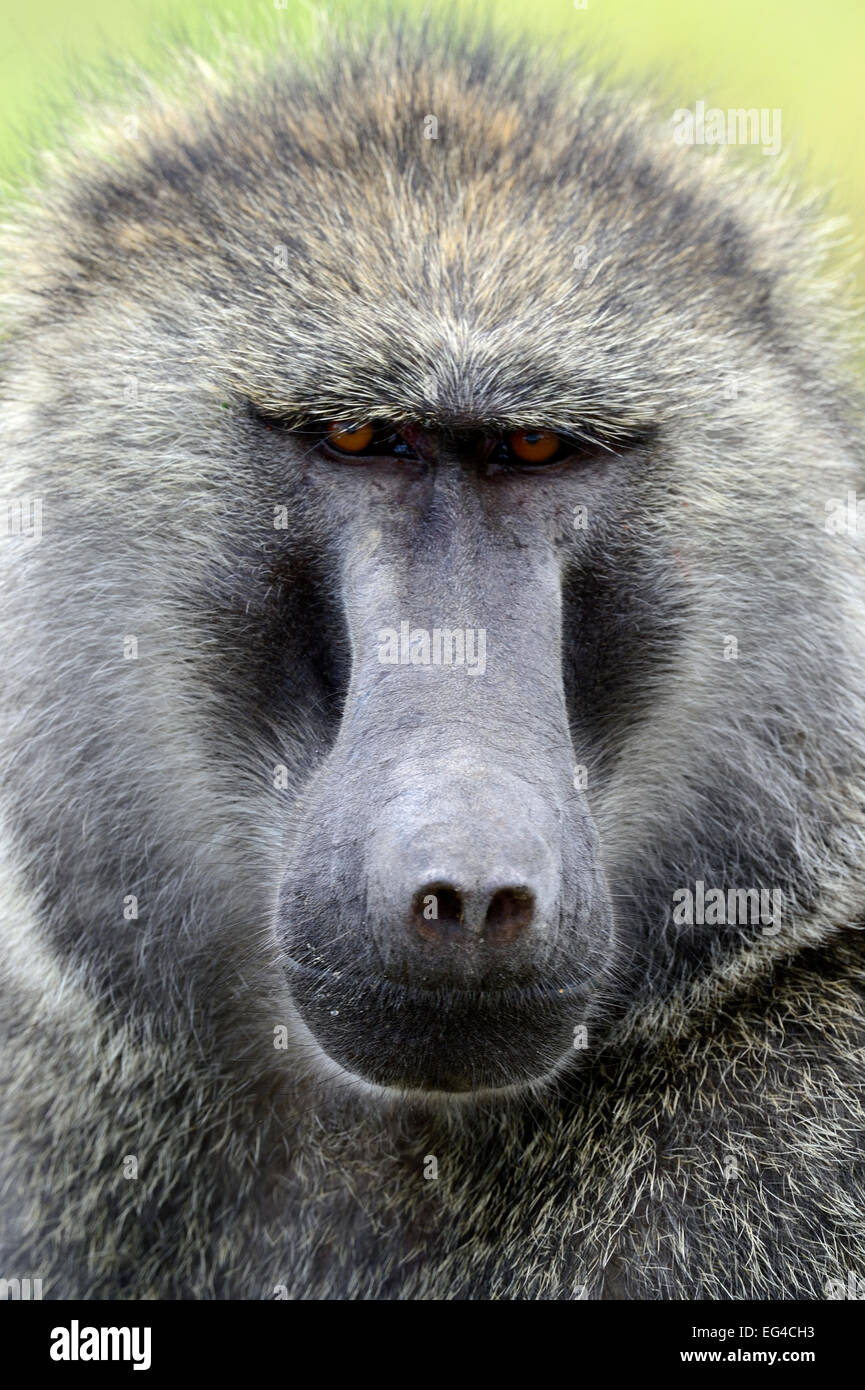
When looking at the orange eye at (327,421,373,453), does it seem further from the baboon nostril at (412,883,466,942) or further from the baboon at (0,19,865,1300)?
the baboon nostril at (412,883,466,942)

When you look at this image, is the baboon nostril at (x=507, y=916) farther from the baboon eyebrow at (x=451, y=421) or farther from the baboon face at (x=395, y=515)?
the baboon eyebrow at (x=451, y=421)

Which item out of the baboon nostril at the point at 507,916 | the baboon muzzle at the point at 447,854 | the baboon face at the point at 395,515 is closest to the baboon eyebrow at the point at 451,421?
the baboon face at the point at 395,515

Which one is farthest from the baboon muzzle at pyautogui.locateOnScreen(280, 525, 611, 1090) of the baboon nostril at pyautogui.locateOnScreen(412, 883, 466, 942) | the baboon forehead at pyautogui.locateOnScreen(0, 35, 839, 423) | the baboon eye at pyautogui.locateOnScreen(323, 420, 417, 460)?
the baboon forehead at pyautogui.locateOnScreen(0, 35, 839, 423)

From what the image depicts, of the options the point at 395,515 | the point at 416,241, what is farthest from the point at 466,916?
the point at 416,241

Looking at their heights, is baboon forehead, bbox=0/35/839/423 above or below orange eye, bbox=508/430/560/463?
above

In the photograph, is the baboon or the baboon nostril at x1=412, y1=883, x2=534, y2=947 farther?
the baboon

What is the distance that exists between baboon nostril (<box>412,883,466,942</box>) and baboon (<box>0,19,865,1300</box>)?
411mm

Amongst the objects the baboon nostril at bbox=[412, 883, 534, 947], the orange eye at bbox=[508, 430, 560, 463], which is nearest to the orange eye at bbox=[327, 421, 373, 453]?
the orange eye at bbox=[508, 430, 560, 463]

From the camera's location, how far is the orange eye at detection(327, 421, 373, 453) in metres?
3.29

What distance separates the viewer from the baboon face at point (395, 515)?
128 inches

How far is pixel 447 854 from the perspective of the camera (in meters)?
2.60

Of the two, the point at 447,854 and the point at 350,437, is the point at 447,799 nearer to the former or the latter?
the point at 447,854

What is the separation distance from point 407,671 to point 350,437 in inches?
24.2

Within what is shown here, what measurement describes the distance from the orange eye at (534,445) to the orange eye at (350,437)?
0.30 meters
